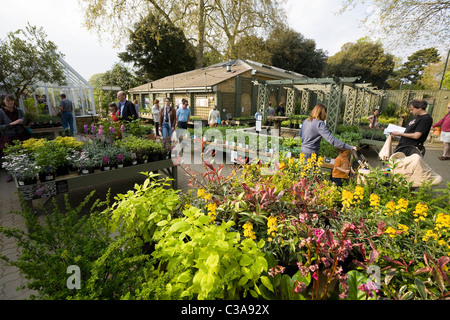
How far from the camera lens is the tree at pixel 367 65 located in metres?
27.1

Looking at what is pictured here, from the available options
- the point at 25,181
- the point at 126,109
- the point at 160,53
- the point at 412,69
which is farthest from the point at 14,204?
the point at 412,69

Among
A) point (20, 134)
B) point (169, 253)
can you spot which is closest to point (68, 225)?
point (169, 253)

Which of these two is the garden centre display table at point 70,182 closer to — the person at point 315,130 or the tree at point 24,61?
the person at point 315,130

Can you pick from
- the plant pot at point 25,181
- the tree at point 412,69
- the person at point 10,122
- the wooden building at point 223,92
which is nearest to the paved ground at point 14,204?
the plant pot at point 25,181

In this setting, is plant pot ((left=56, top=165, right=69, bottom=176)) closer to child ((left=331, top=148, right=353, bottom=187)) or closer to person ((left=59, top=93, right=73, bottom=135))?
child ((left=331, top=148, right=353, bottom=187))

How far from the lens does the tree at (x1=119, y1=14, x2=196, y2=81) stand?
70.3ft

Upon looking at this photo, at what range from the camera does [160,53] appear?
22.3 m

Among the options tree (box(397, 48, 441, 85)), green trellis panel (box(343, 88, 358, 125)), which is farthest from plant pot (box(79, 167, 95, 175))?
tree (box(397, 48, 441, 85))

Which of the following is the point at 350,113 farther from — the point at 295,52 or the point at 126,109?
the point at 295,52

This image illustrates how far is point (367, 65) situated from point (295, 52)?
33.0ft

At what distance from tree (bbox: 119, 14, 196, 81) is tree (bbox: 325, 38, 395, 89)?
58.0 feet

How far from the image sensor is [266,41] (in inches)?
1002

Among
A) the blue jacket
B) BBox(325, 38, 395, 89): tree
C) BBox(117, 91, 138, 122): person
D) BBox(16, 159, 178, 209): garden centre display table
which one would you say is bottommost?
BBox(16, 159, 178, 209): garden centre display table
